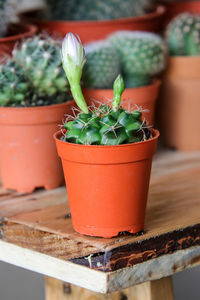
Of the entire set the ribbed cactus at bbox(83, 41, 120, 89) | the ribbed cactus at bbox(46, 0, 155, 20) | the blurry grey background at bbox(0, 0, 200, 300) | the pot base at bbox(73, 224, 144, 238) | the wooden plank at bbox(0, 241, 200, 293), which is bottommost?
the blurry grey background at bbox(0, 0, 200, 300)

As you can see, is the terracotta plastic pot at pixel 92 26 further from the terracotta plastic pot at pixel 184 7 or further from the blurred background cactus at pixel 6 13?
the terracotta plastic pot at pixel 184 7

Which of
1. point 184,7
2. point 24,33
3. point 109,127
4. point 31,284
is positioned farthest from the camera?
point 31,284

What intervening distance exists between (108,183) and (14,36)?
0.56 metres

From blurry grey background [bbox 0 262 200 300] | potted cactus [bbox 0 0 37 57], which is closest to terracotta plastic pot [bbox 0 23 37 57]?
potted cactus [bbox 0 0 37 57]

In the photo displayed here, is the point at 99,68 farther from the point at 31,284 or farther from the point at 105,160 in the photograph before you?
the point at 31,284

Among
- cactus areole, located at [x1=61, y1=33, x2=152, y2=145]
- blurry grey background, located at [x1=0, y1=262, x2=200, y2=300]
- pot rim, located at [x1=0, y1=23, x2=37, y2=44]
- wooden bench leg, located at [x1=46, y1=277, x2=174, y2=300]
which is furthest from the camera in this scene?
blurry grey background, located at [x1=0, y1=262, x2=200, y2=300]

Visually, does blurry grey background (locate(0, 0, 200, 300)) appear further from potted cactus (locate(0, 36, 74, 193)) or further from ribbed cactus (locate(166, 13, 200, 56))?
potted cactus (locate(0, 36, 74, 193))

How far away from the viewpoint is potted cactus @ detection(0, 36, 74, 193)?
1.13 meters

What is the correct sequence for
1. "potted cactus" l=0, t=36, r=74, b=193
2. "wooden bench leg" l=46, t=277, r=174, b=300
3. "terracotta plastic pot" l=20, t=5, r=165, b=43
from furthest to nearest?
"terracotta plastic pot" l=20, t=5, r=165, b=43 → "potted cactus" l=0, t=36, r=74, b=193 → "wooden bench leg" l=46, t=277, r=174, b=300

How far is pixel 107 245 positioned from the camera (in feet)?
2.89

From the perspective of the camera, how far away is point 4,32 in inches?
52.9

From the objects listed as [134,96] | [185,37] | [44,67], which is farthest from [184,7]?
[44,67]

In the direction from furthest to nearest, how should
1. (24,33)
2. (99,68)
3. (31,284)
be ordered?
(31,284)
(24,33)
(99,68)

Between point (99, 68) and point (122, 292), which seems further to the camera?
point (99, 68)
